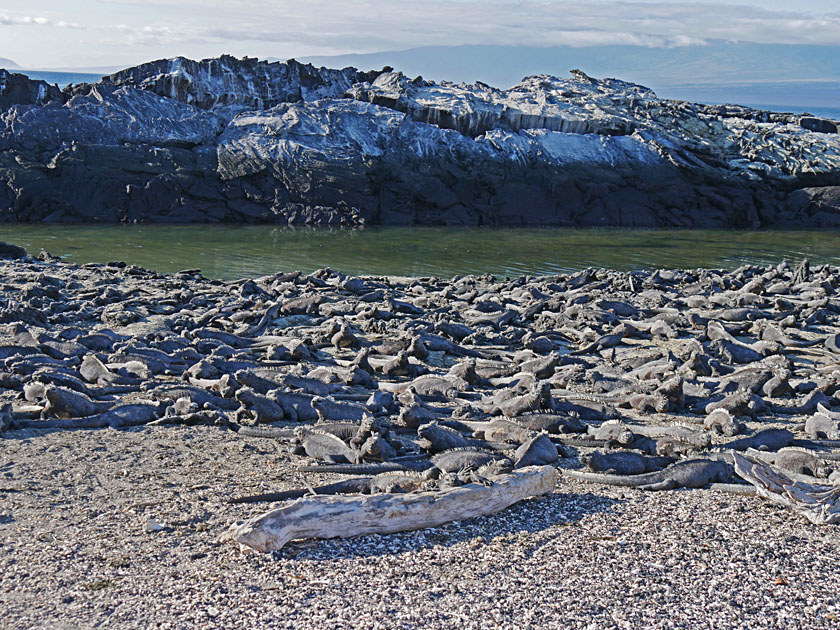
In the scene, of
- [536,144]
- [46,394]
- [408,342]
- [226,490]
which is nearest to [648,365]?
[408,342]

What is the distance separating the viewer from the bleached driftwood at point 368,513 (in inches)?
196

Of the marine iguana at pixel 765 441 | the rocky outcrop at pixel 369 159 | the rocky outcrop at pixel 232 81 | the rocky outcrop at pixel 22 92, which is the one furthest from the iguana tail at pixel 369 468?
the rocky outcrop at pixel 22 92

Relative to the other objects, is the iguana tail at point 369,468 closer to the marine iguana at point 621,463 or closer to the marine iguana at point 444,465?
the marine iguana at point 444,465

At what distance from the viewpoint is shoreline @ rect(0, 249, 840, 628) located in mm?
4449

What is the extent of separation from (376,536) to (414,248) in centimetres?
2604

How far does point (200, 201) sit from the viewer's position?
38.9 m

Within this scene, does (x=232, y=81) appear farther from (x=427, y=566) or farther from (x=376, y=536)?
(x=427, y=566)

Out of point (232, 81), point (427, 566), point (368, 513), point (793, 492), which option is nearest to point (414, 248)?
point (232, 81)

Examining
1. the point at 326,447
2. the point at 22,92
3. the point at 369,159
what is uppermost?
the point at 22,92

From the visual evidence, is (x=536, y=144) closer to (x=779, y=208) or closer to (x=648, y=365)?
(x=779, y=208)

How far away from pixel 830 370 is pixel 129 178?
113 feet

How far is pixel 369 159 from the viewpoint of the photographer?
39.1 meters

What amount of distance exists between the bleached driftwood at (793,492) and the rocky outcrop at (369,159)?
33600mm

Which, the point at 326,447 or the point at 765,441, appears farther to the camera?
the point at 765,441
